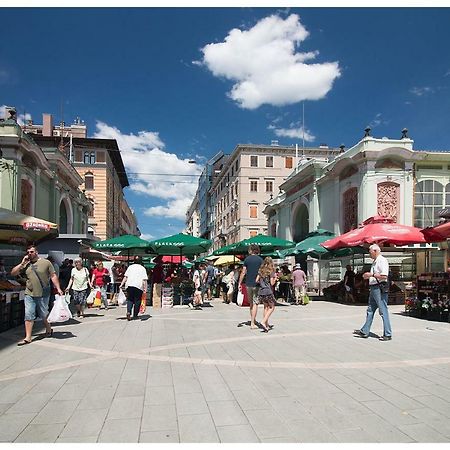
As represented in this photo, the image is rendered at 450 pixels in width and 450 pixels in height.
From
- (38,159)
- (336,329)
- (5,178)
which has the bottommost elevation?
(336,329)

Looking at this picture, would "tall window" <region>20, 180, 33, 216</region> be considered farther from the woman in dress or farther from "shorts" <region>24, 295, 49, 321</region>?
the woman in dress

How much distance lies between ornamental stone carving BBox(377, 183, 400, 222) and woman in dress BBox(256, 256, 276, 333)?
1727cm

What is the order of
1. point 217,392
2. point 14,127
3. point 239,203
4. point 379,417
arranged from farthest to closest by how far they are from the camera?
point 239,203 < point 14,127 < point 217,392 < point 379,417

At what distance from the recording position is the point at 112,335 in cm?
848

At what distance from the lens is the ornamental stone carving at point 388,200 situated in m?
24.0

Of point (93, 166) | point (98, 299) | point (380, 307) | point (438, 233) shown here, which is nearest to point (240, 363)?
point (380, 307)

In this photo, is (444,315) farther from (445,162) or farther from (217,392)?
(445,162)

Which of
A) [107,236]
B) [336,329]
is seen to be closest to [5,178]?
[336,329]

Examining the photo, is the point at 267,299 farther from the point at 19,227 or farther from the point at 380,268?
the point at 19,227

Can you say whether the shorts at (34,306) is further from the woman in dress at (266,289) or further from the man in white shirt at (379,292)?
the man in white shirt at (379,292)

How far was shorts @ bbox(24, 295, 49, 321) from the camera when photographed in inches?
296

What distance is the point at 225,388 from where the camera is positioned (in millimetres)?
4727

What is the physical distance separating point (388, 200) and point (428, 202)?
2.90m

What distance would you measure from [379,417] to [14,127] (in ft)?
69.2
